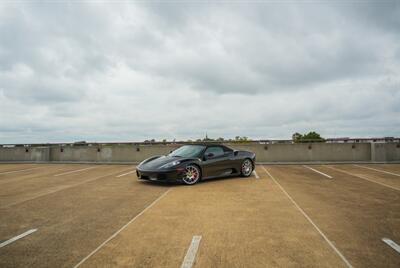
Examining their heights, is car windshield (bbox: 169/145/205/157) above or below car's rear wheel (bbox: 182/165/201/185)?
above

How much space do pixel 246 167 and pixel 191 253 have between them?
6.79 meters

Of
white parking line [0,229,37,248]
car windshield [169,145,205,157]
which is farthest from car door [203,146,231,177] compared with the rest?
white parking line [0,229,37,248]

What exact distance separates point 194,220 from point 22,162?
53.8 feet

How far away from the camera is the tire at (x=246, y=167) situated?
9891 mm

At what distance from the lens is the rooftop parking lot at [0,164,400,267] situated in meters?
3.29

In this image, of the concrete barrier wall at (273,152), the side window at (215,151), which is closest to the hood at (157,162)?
the side window at (215,151)

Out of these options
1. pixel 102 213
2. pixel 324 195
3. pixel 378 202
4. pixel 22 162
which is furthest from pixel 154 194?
pixel 22 162

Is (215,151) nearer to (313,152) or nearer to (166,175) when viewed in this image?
(166,175)

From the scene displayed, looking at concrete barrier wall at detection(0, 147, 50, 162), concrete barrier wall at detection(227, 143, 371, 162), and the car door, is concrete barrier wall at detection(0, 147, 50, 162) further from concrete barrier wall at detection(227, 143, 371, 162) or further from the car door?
the car door

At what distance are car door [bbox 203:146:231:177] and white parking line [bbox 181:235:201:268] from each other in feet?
16.0

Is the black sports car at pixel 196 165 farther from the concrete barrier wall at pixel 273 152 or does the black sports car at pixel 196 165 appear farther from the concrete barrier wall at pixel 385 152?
the concrete barrier wall at pixel 385 152

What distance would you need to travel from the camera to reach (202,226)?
445 centimetres

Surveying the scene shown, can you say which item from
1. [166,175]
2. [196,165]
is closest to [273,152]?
[196,165]

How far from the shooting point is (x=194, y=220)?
188 inches
